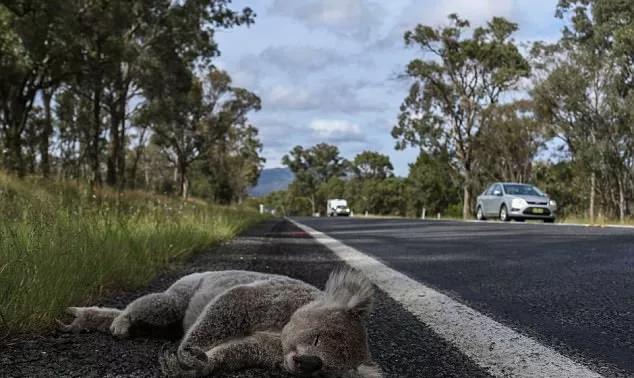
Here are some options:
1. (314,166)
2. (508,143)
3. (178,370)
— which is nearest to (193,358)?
(178,370)

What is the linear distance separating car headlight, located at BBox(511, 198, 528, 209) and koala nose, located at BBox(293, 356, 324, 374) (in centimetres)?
2177

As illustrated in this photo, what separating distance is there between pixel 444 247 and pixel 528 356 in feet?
19.4

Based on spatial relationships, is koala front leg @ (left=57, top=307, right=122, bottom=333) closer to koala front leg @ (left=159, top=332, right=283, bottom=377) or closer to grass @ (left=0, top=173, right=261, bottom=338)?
grass @ (left=0, top=173, right=261, bottom=338)

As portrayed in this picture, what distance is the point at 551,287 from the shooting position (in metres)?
4.35

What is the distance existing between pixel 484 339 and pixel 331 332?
1.09 metres

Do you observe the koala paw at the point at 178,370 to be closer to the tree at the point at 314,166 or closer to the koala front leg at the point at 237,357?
the koala front leg at the point at 237,357

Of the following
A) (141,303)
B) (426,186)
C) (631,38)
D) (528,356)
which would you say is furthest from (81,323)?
(426,186)

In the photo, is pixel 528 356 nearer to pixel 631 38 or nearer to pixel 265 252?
pixel 265 252

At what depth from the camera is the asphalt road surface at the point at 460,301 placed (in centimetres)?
224

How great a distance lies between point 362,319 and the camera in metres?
2.02

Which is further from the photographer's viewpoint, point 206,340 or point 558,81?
point 558,81

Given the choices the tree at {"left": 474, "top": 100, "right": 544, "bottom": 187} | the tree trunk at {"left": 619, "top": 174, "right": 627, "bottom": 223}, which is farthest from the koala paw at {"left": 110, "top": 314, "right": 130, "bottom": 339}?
the tree at {"left": 474, "top": 100, "right": 544, "bottom": 187}

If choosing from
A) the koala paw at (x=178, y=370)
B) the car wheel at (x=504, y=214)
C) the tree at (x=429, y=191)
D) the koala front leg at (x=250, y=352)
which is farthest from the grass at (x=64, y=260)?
the tree at (x=429, y=191)

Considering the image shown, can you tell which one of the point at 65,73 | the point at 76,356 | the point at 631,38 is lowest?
the point at 76,356
